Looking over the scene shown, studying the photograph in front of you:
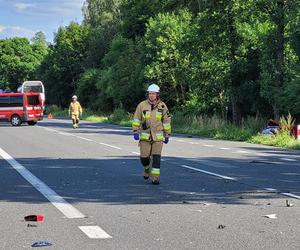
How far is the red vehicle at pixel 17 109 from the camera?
41509mm

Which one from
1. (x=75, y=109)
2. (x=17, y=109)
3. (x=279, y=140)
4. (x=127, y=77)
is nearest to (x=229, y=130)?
(x=279, y=140)

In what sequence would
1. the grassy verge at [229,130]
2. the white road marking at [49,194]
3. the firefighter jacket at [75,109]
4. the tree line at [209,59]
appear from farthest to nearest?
the firefighter jacket at [75,109]
the tree line at [209,59]
the grassy verge at [229,130]
the white road marking at [49,194]

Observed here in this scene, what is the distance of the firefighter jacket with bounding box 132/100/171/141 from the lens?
1124cm

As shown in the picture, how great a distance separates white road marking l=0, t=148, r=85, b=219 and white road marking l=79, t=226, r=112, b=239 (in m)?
0.73

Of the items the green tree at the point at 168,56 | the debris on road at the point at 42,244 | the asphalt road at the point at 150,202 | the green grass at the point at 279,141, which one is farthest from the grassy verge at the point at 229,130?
the debris on road at the point at 42,244

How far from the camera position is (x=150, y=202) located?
29.3ft

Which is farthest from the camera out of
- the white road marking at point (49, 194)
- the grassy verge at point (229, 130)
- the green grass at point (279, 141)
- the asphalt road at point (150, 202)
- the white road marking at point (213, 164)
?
the grassy verge at point (229, 130)

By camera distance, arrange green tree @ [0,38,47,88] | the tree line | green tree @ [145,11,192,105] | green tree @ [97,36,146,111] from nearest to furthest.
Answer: the tree line < green tree @ [145,11,192,105] < green tree @ [97,36,146,111] < green tree @ [0,38,47,88]

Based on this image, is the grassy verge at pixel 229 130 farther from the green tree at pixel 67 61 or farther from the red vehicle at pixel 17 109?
the green tree at pixel 67 61

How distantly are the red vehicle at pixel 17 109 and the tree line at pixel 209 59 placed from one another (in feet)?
28.5

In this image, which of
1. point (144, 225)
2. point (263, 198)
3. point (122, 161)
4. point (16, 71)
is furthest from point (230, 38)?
point (16, 71)

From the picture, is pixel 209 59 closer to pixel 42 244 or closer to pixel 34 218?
pixel 34 218

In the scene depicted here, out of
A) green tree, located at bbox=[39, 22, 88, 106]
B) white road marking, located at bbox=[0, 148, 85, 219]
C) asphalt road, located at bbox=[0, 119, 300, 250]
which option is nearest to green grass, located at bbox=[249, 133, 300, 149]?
asphalt road, located at bbox=[0, 119, 300, 250]

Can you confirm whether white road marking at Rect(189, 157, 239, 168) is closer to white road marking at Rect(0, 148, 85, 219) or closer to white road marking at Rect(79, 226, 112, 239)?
white road marking at Rect(0, 148, 85, 219)
